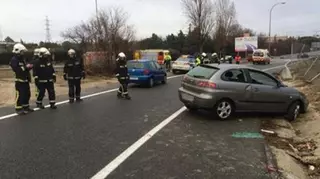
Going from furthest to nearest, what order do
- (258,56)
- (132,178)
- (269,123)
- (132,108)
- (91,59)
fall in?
(258,56)
(91,59)
(132,108)
(269,123)
(132,178)

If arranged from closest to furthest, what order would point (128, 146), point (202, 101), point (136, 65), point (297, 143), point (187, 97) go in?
point (128, 146) → point (297, 143) → point (202, 101) → point (187, 97) → point (136, 65)

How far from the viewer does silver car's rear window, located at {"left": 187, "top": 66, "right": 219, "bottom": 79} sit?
10922 mm

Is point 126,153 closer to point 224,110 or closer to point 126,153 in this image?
point 126,153

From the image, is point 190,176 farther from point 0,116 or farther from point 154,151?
point 0,116

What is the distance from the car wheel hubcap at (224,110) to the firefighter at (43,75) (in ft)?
17.0

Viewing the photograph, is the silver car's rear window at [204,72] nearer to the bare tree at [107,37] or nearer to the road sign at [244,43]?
the bare tree at [107,37]

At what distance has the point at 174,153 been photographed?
712cm

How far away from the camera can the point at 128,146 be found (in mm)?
7539

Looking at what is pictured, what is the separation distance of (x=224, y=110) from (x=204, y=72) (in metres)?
1.25

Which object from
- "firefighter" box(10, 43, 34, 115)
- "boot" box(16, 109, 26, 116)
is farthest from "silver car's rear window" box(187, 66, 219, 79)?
"boot" box(16, 109, 26, 116)

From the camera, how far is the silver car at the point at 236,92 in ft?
34.9

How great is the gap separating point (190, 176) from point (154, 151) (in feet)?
4.83

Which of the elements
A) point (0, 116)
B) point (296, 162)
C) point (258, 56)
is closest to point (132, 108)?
point (0, 116)

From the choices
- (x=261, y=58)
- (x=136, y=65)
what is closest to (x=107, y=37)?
(x=136, y=65)
